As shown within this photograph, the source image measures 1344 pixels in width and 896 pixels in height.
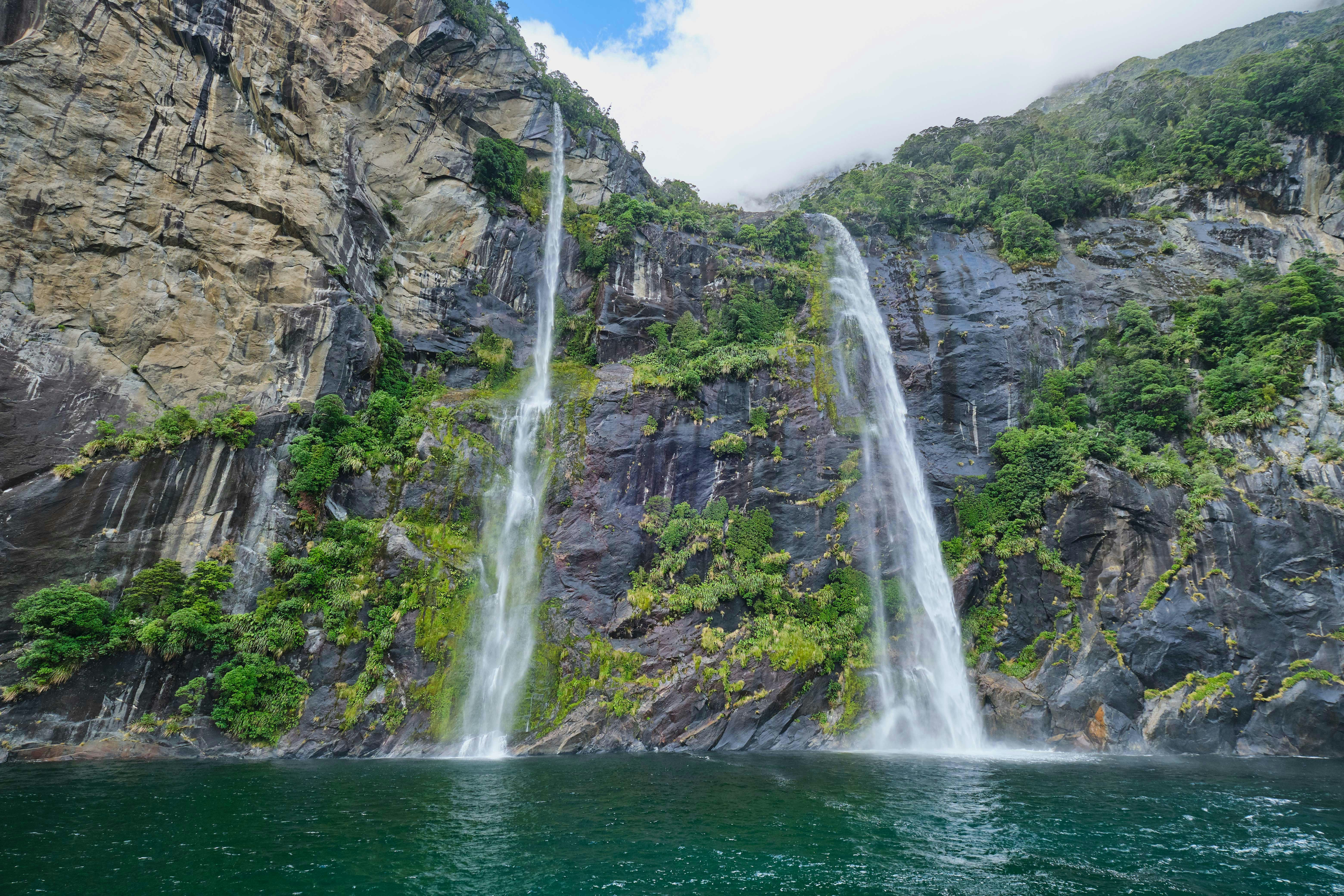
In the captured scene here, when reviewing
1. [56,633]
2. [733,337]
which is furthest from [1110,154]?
[56,633]

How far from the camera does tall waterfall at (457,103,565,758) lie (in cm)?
1828

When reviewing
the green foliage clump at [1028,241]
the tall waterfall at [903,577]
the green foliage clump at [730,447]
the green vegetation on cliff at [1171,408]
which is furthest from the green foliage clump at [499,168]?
the green vegetation on cliff at [1171,408]

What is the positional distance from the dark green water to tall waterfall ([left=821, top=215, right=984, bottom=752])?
17.9 feet

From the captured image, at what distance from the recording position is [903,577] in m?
22.9

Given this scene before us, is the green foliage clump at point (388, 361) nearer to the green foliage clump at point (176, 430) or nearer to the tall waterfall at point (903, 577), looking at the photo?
the green foliage clump at point (176, 430)

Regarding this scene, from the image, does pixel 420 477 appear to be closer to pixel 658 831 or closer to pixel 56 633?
pixel 56 633

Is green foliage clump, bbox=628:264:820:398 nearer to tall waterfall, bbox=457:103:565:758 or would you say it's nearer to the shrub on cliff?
tall waterfall, bbox=457:103:565:758

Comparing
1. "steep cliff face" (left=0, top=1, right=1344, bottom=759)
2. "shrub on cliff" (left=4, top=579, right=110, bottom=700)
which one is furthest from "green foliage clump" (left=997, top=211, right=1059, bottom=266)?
"shrub on cliff" (left=4, top=579, right=110, bottom=700)

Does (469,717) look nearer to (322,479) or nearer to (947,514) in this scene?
(322,479)

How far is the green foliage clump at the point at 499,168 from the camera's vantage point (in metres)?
31.3

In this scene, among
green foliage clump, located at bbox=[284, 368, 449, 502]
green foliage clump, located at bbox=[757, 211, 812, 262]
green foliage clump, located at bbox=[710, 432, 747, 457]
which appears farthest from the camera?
green foliage clump, located at bbox=[757, 211, 812, 262]

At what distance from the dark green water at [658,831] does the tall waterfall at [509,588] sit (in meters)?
3.32

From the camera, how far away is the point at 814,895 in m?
7.50

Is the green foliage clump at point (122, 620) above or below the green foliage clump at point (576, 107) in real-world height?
below
